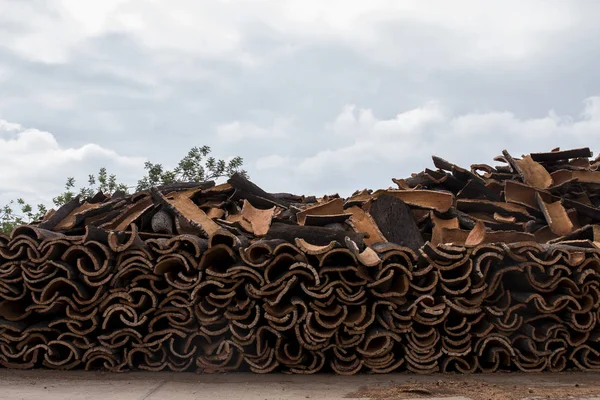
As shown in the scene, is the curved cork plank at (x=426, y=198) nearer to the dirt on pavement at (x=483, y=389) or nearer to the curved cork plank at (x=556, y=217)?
the curved cork plank at (x=556, y=217)

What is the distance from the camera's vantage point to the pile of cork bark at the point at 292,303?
12.6 ft

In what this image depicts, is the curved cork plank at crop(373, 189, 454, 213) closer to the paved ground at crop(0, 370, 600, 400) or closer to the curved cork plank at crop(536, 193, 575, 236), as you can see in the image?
the curved cork plank at crop(536, 193, 575, 236)

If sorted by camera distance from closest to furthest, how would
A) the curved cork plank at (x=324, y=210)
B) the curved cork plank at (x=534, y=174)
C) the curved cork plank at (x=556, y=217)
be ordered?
the curved cork plank at (x=324, y=210) < the curved cork plank at (x=556, y=217) < the curved cork plank at (x=534, y=174)

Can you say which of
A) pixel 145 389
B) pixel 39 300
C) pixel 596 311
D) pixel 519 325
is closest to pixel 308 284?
pixel 145 389

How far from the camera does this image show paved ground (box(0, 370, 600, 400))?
3387 millimetres

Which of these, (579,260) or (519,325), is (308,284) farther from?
(579,260)

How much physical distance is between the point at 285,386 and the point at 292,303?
23.2 inches

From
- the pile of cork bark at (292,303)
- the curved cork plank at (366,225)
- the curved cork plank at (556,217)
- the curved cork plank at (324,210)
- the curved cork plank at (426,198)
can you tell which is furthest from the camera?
the curved cork plank at (426,198)

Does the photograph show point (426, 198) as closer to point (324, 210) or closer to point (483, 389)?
point (324, 210)

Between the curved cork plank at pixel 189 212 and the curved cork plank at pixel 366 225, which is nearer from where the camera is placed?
the curved cork plank at pixel 189 212

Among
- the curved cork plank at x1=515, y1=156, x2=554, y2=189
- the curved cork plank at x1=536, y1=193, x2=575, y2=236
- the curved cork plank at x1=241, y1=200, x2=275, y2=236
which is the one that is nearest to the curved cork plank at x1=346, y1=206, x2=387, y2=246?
the curved cork plank at x1=241, y1=200, x2=275, y2=236

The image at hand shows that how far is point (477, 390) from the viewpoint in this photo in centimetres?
350

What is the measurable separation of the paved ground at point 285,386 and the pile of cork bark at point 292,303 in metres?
0.13

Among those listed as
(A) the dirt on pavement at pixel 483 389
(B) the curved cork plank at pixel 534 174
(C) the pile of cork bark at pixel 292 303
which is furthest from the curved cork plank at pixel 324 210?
(B) the curved cork plank at pixel 534 174
